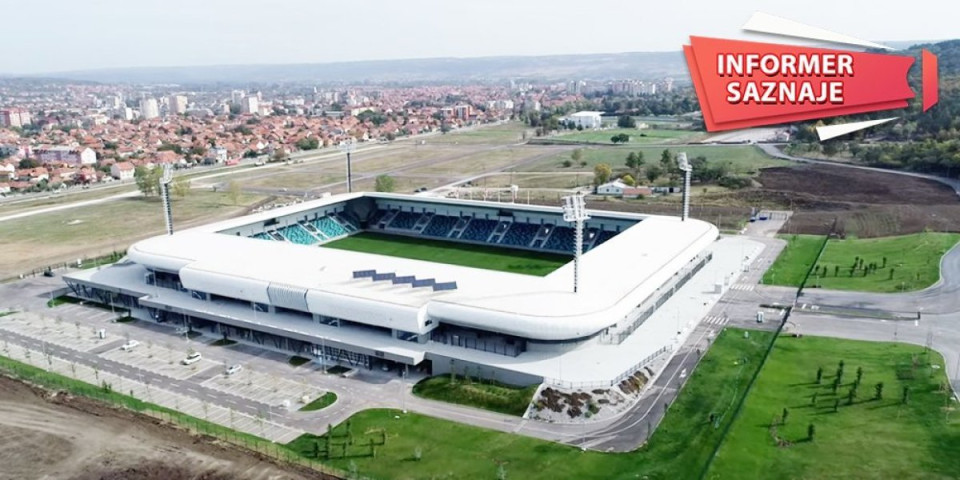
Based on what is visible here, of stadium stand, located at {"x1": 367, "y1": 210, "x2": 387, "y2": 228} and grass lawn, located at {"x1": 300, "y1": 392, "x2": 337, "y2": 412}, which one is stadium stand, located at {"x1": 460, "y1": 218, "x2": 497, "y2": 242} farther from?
grass lawn, located at {"x1": 300, "y1": 392, "x2": 337, "y2": 412}

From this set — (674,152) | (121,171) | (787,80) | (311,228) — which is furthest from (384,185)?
(787,80)

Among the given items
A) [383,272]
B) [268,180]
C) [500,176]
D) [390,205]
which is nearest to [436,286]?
[383,272]

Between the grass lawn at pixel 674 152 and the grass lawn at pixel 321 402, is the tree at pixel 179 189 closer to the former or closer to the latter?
the grass lawn at pixel 674 152

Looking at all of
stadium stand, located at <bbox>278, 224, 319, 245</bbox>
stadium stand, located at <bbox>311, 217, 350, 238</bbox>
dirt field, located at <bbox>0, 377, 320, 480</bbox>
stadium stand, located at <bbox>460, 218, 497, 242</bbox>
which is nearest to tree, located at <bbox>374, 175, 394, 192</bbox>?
stadium stand, located at <bbox>311, 217, 350, 238</bbox>

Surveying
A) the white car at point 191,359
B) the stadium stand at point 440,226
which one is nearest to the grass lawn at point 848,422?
the white car at point 191,359

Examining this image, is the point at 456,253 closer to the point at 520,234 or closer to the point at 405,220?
the point at 520,234
